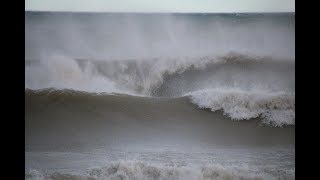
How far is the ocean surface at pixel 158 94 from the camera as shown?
2.72 m

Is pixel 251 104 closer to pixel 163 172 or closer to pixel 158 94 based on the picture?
pixel 158 94

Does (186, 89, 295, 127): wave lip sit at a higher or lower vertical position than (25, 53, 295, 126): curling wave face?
lower

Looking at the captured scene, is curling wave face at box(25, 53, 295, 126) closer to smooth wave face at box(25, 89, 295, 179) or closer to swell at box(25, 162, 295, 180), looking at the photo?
smooth wave face at box(25, 89, 295, 179)

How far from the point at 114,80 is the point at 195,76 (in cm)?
50

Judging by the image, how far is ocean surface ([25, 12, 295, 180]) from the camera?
2.72m

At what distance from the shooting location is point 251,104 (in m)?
2.74

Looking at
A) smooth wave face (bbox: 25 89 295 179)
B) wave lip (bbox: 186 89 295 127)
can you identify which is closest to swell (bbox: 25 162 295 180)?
smooth wave face (bbox: 25 89 295 179)

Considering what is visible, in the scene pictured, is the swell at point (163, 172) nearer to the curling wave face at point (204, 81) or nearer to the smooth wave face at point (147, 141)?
the smooth wave face at point (147, 141)

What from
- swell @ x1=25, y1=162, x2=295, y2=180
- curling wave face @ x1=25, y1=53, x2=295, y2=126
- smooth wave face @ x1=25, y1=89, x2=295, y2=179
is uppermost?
curling wave face @ x1=25, y1=53, x2=295, y2=126

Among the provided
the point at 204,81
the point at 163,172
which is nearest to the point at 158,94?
the point at 204,81

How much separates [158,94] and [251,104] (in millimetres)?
571

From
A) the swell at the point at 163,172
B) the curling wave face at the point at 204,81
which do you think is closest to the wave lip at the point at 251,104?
the curling wave face at the point at 204,81
